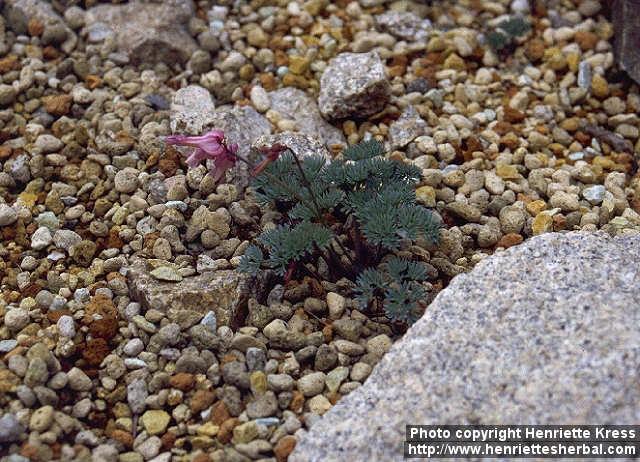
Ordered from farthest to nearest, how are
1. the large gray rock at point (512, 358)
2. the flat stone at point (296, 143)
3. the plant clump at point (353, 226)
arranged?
1. the flat stone at point (296, 143)
2. the plant clump at point (353, 226)
3. the large gray rock at point (512, 358)

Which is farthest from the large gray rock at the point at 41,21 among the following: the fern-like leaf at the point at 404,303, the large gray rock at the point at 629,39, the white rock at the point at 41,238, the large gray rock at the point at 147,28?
the large gray rock at the point at 629,39

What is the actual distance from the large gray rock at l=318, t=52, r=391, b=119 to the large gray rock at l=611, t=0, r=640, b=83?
1465 millimetres

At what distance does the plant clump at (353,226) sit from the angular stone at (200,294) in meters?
0.12

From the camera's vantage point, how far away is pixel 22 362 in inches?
121

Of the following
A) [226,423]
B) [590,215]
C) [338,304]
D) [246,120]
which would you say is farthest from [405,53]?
[226,423]

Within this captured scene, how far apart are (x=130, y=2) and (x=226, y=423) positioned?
3074mm

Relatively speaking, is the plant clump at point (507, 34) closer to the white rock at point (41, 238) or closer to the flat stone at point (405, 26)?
the flat stone at point (405, 26)

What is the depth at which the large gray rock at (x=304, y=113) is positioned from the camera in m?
4.41

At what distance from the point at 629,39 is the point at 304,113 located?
6.49ft

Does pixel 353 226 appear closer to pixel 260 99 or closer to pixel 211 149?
pixel 211 149

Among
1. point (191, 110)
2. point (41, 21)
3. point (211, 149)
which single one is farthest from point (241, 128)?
point (41, 21)

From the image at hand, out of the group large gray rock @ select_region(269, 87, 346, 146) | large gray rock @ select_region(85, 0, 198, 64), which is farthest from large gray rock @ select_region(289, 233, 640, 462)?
large gray rock @ select_region(85, 0, 198, 64)

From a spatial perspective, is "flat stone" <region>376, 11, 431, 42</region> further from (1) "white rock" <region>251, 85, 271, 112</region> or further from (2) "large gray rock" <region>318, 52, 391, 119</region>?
(1) "white rock" <region>251, 85, 271, 112</region>

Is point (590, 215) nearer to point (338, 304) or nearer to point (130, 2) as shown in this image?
point (338, 304)
